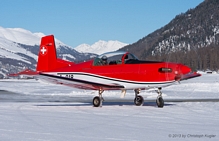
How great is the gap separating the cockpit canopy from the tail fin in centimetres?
261

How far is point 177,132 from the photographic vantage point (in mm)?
8508

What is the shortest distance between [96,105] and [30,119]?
543 cm

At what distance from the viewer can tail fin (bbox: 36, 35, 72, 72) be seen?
18.4m

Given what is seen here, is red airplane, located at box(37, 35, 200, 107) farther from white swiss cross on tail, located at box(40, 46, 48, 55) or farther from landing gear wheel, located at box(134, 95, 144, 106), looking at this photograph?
white swiss cross on tail, located at box(40, 46, 48, 55)

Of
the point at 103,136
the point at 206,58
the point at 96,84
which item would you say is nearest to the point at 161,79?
the point at 96,84

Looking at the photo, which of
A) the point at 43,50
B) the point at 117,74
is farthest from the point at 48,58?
the point at 117,74

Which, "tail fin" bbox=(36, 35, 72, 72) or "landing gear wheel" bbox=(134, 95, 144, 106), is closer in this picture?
"landing gear wheel" bbox=(134, 95, 144, 106)

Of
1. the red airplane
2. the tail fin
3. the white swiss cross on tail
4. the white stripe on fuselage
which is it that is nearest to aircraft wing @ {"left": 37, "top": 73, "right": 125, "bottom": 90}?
the red airplane

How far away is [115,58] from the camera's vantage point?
15820 mm

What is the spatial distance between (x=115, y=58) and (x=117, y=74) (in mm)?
754

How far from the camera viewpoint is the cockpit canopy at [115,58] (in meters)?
15.6

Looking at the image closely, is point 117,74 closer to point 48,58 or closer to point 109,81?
point 109,81

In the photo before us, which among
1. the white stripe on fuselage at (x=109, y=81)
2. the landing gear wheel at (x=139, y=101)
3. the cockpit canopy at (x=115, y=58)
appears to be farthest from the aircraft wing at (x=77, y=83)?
the landing gear wheel at (x=139, y=101)

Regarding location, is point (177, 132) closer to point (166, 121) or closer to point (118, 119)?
point (166, 121)
